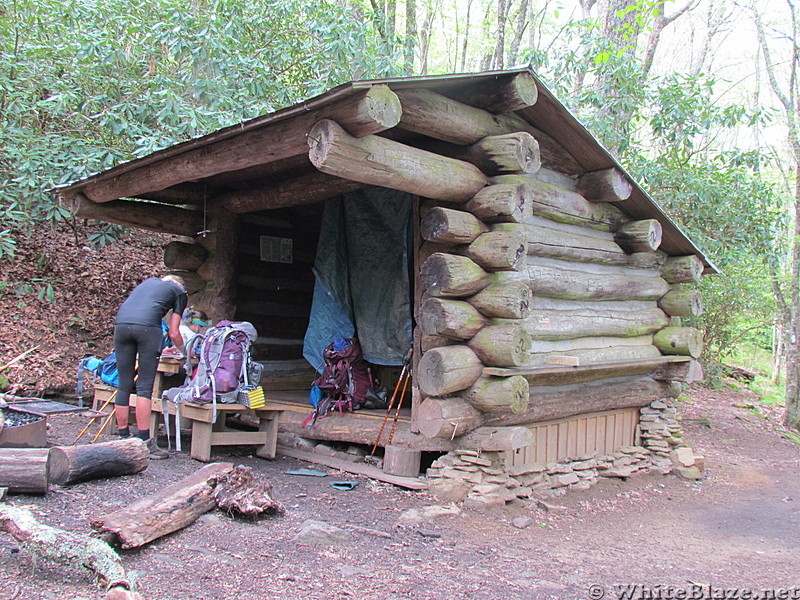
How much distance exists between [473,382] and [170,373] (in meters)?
3.49

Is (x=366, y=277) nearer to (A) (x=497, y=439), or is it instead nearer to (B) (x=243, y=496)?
(A) (x=497, y=439)

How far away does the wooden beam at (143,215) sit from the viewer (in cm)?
712

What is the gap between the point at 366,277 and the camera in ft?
24.6

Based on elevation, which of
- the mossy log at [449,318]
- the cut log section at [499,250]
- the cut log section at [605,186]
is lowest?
the mossy log at [449,318]

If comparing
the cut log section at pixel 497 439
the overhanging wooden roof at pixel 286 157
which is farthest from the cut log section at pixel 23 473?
the cut log section at pixel 497 439

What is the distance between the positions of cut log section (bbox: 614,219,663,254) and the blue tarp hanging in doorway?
2.47 m

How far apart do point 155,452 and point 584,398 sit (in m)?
4.38

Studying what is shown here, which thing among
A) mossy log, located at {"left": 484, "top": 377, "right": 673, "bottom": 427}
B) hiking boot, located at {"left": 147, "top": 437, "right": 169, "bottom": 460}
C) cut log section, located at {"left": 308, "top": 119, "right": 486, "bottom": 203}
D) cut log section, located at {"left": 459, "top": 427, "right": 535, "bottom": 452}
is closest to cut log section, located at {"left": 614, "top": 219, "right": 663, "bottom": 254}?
mossy log, located at {"left": 484, "top": 377, "right": 673, "bottom": 427}

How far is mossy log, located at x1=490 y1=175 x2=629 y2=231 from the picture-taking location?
228 inches

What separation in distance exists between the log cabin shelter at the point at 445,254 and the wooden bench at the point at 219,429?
0.33 metres

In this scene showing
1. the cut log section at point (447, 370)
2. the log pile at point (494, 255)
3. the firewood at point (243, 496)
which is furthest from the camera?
the cut log section at point (447, 370)

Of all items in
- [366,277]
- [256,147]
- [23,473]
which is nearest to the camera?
[23,473]

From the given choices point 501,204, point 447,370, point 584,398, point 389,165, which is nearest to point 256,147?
point 389,165

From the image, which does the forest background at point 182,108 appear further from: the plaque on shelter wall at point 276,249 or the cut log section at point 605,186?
the cut log section at point 605,186
